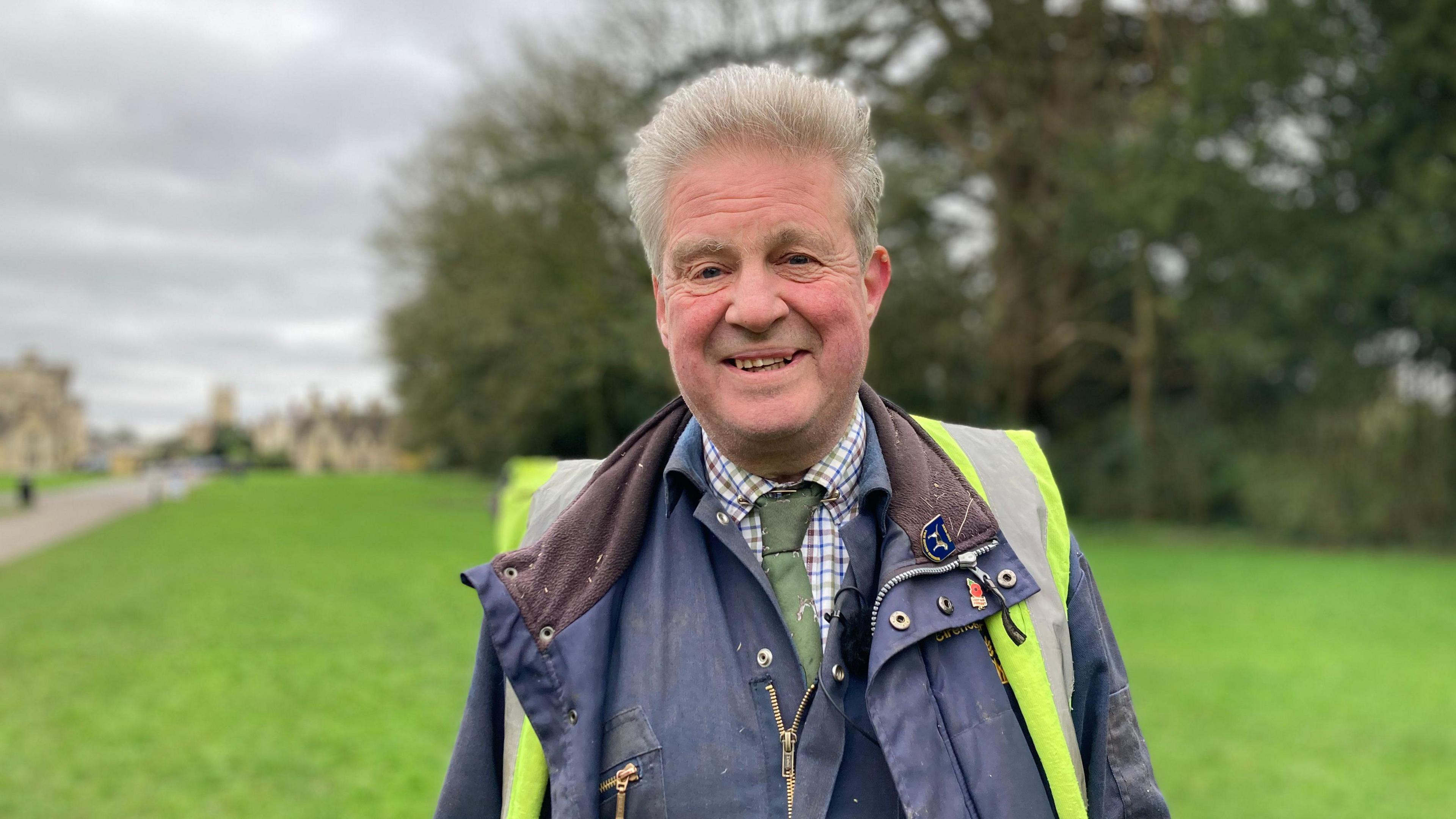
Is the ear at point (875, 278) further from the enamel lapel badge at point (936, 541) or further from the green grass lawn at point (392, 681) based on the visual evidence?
the green grass lawn at point (392, 681)

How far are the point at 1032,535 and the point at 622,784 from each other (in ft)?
2.59

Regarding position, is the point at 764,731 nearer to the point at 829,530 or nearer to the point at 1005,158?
the point at 829,530

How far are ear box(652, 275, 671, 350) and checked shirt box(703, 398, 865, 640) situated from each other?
206 millimetres

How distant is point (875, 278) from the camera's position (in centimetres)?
217

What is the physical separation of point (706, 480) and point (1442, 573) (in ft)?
60.7

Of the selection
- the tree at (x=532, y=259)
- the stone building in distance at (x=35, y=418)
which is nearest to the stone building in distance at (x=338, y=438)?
the stone building in distance at (x=35, y=418)

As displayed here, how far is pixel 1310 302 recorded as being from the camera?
19891 millimetres

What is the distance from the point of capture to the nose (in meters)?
1.91

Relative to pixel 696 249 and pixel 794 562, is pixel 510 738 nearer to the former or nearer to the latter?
pixel 794 562

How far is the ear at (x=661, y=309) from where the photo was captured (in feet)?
6.86

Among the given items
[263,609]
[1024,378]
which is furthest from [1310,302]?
[263,609]

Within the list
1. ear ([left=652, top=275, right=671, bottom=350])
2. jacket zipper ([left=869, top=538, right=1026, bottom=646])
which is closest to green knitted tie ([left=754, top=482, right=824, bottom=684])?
jacket zipper ([left=869, top=538, right=1026, bottom=646])

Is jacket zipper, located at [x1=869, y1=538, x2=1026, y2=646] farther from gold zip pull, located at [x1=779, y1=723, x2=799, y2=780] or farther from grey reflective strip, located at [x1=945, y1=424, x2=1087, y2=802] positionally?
gold zip pull, located at [x1=779, y1=723, x2=799, y2=780]

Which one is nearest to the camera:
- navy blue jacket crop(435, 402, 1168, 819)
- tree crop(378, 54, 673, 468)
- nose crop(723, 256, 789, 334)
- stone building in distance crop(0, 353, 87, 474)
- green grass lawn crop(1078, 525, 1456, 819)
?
navy blue jacket crop(435, 402, 1168, 819)
